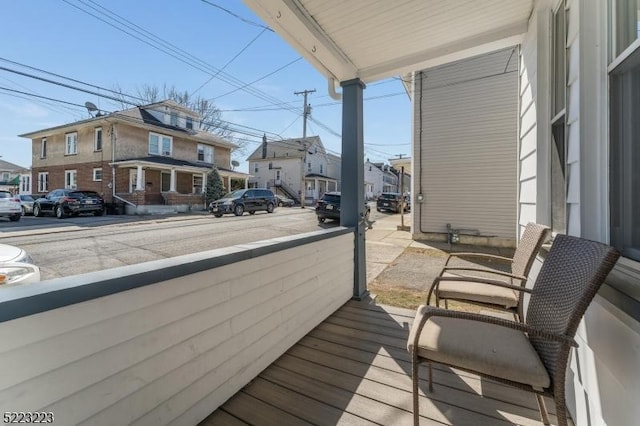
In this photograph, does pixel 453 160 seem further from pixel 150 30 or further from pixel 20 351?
pixel 150 30

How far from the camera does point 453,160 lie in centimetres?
711

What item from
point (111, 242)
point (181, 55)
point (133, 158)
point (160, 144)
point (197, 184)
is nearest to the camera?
point (111, 242)

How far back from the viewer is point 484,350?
1.24 m

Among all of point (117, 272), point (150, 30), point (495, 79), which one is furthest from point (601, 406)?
point (150, 30)

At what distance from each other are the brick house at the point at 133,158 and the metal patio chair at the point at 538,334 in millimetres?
16306

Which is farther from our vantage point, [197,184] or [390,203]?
[390,203]

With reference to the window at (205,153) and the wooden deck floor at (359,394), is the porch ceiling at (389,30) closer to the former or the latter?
the wooden deck floor at (359,394)

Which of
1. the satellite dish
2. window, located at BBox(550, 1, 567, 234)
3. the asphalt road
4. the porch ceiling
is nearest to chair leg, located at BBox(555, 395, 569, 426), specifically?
window, located at BBox(550, 1, 567, 234)

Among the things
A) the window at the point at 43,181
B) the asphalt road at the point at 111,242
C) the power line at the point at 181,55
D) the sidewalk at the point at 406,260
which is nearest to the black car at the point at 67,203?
the asphalt road at the point at 111,242

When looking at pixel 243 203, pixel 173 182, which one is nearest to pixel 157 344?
pixel 243 203

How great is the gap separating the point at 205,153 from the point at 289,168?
9397mm

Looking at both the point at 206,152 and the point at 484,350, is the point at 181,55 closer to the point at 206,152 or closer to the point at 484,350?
the point at 206,152

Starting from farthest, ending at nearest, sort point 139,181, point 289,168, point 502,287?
point 289,168, point 139,181, point 502,287

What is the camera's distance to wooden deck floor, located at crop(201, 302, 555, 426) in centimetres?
150
